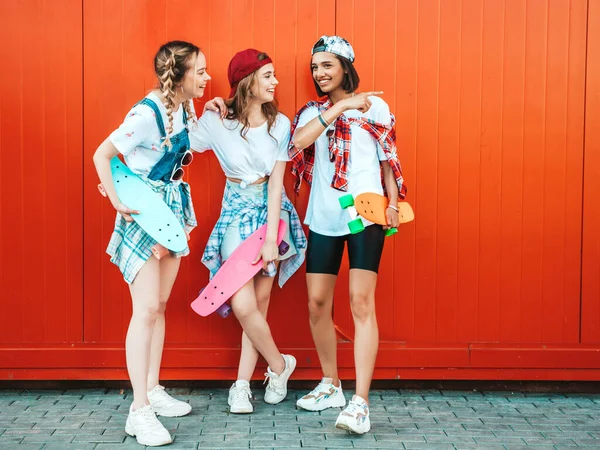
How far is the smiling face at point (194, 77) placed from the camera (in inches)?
139

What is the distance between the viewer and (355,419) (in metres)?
3.47

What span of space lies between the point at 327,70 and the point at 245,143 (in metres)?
0.57

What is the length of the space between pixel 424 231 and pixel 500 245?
450mm

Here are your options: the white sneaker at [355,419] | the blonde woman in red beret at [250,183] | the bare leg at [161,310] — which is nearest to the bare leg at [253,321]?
the blonde woman in red beret at [250,183]

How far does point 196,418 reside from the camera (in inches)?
149

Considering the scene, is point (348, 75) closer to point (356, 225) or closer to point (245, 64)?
point (245, 64)

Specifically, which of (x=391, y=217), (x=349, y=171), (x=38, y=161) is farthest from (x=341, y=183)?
(x=38, y=161)

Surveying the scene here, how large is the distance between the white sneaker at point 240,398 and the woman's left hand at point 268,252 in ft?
2.21

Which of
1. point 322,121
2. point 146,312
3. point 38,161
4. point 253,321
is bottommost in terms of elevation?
point 253,321

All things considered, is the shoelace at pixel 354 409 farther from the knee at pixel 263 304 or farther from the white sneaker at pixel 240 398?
the knee at pixel 263 304

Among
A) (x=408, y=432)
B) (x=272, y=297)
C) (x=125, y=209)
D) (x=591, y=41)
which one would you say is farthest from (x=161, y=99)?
(x=591, y=41)

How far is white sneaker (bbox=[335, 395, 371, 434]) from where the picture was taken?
3455mm

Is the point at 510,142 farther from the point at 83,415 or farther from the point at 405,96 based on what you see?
the point at 83,415

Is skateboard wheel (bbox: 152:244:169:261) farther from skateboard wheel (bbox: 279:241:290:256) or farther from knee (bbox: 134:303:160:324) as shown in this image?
skateboard wheel (bbox: 279:241:290:256)
